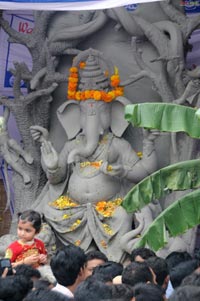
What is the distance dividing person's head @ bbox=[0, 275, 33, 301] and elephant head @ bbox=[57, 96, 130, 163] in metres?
6.07

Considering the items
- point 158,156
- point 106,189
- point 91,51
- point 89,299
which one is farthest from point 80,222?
point 89,299

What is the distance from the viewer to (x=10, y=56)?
508 inches

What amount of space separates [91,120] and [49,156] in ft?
2.15

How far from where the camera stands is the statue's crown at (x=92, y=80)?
11977 millimetres

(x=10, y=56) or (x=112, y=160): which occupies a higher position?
(x=10, y=56)

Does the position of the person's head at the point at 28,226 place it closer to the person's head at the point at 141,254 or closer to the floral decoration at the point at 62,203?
the person's head at the point at 141,254

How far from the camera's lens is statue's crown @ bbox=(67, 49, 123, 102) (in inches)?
472

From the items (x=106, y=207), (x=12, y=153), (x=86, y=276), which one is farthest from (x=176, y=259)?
(x=12, y=153)


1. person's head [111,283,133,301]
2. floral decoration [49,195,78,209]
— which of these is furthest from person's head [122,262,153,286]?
floral decoration [49,195,78,209]

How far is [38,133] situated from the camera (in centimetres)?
1208

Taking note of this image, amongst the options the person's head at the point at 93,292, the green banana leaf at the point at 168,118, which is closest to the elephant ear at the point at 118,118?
the green banana leaf at the point at 168,118

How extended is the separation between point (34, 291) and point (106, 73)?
6.77 m

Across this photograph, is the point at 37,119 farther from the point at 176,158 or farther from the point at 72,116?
the point at 176,158

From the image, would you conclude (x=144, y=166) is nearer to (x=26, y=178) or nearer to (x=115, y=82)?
(x=115, y=82)
